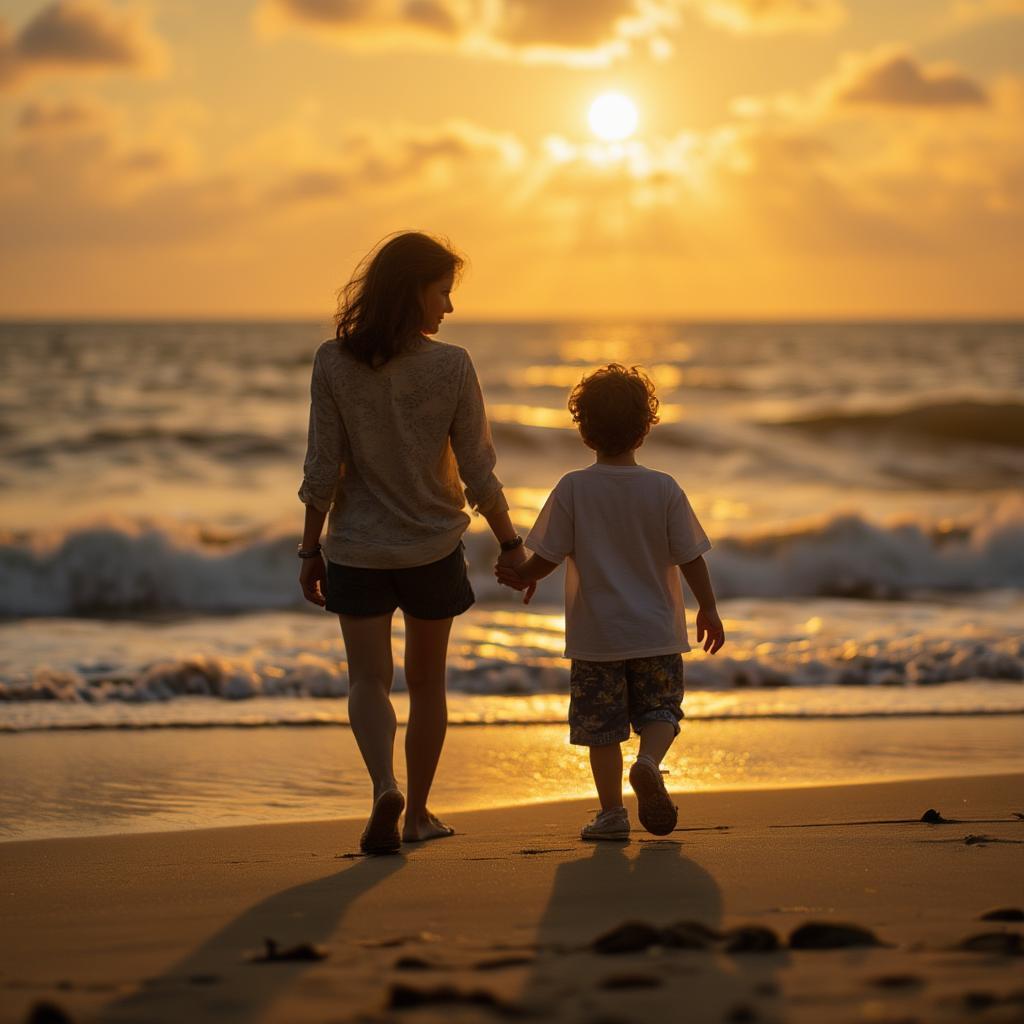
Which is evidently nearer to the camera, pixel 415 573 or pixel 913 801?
pixel 415 573

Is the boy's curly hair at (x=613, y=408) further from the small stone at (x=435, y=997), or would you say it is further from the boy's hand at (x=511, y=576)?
the small stone at (x=435, y=997)

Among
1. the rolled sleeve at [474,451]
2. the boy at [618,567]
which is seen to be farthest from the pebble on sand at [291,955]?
the rolled sleeve at [474,451]

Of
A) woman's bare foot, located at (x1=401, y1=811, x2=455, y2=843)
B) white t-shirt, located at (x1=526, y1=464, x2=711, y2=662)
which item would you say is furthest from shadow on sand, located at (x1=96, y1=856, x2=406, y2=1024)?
white t-shirt, located at (x1=526, y1=464, x2=711, y2=662)

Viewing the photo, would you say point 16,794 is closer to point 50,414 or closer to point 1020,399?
point 50,414

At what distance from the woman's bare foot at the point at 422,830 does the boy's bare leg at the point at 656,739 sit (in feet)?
2.33

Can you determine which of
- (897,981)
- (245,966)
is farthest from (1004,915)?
(245,966)

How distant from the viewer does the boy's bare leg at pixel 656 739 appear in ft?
13.3

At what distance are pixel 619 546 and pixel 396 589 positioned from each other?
0.65 m

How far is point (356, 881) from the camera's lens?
365 centimetres

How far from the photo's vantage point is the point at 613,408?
4.08 metres

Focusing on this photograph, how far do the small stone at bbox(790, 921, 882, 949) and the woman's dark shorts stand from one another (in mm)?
1544

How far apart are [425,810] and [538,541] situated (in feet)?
→ 2.96

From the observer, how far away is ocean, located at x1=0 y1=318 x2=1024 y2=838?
6.90 metres

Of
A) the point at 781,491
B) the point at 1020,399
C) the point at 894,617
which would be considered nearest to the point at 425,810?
the point at 894,617
